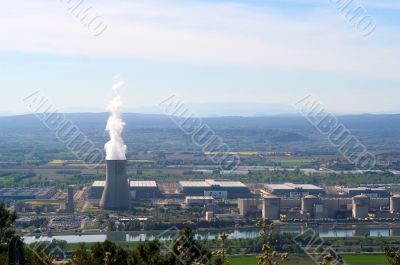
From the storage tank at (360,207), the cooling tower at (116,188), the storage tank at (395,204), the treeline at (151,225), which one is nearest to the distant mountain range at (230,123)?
the storage tank at (395,204)

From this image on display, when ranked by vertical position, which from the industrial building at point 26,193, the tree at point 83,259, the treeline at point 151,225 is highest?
the industrial building at point 26,193

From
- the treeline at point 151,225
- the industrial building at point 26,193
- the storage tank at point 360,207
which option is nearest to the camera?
the treeline at point 151,225

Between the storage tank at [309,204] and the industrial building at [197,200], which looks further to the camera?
the industrial building at [197,200]

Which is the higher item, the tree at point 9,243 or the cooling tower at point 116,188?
the cooling tower at point 116,188

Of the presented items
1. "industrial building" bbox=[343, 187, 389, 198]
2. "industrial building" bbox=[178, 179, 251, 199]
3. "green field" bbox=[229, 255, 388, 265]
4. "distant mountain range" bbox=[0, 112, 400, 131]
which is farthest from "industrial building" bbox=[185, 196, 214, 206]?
"distant mountain range" bbox=[0, 112, 400, 131]

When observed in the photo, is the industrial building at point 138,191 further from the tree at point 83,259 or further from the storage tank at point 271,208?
the tree at point 83,259

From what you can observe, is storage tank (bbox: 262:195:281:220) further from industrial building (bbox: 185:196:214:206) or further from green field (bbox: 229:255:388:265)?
green field (bbox: 229:255:388:265)

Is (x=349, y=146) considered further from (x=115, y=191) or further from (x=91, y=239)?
(x=91, y=239)
